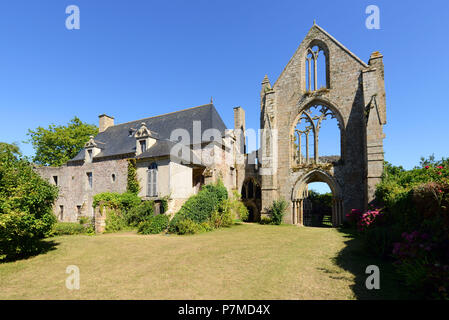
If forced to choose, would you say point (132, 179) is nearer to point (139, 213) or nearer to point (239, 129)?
point (139, 213)

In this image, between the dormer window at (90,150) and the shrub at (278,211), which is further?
the dormer window at (90,150)

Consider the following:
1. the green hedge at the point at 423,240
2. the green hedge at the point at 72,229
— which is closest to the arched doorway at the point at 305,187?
the green hedge at the point at 423,240

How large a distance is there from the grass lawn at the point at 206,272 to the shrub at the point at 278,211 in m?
7.23

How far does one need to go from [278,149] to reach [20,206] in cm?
1575

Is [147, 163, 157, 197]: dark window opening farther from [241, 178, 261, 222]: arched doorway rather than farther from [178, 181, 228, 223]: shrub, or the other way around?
[241, 178, 261, 222]: arched doorway

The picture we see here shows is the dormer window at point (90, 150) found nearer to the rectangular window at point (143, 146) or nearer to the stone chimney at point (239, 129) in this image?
the rectangular window at point (143, 146)

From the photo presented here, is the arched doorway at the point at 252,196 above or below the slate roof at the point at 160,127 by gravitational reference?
below

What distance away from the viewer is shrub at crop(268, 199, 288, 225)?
697 inches

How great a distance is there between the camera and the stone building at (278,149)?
16297 millimetres

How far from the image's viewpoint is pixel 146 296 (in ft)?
16.5

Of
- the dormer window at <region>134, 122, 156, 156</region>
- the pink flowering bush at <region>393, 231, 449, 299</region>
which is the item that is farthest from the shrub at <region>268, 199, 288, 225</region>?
the pink flowering bush at <region>393, 231, 449, 299</region>

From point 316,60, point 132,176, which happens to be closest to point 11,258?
point 132,176

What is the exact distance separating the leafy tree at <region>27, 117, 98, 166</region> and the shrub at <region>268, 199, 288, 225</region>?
93.0 feet

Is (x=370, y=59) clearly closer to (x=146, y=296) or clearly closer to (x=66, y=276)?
(x=146, y=296)
